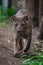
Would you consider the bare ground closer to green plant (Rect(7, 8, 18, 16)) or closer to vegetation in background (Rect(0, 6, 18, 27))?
vegetation in background (Rect(0, 6, 18, 27))

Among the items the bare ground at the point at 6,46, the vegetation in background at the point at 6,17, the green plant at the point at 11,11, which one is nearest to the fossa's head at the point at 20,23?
the bare ground at the point at 6,46

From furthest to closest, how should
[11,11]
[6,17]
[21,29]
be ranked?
[11,11]
[6,17]
[21,29]

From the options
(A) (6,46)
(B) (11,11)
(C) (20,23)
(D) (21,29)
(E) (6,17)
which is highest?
(C) (20,23)

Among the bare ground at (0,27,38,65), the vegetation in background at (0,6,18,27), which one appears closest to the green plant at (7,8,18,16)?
the vegetation in background at (0,6,18,27)

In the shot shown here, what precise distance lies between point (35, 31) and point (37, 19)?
1222mm

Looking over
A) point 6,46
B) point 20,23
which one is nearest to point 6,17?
point 6,46

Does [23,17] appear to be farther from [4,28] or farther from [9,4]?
[9,4]

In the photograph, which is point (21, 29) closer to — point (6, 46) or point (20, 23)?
point (20, 23)

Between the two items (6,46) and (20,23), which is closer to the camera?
(20,23)

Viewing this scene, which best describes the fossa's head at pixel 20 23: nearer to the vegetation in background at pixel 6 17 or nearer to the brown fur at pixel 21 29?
the brown fur at pixel 21 29

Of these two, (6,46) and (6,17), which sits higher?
(6,46)

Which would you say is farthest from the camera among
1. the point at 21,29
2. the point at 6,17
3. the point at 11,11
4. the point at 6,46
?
the point at 11,11

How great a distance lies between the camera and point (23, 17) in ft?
21.0

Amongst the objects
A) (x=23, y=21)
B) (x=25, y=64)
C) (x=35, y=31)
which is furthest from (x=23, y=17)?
(x=35, y=31)
